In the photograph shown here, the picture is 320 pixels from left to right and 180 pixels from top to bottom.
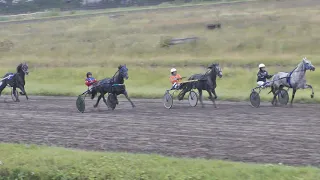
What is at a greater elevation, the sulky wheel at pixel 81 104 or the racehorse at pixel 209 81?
the racehorse at pixel 209 81

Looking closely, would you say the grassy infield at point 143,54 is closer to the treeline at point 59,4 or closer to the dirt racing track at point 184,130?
the dirt racing track at point 184,130

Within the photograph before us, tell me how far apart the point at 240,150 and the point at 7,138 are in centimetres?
612

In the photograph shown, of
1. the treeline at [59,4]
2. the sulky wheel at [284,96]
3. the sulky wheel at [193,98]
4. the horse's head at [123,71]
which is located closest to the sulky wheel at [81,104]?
the horse's head at [123,71]

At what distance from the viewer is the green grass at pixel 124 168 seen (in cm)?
937

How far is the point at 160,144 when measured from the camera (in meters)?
12.9

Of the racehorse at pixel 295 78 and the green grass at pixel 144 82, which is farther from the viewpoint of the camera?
the green grass at pixel 144 82

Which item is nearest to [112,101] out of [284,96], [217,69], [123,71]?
[123,71]

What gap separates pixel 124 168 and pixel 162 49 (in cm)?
2795

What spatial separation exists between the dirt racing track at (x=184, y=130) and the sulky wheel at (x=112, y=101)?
33cm

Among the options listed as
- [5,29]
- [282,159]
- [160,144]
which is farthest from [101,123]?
[5,29]

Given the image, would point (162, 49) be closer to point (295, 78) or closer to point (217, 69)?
point (217, 69)

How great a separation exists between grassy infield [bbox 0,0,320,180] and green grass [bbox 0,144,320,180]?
2 cm

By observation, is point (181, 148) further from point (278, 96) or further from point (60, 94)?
point (60, 94)

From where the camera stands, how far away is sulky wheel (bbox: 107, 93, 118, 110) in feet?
67.4
